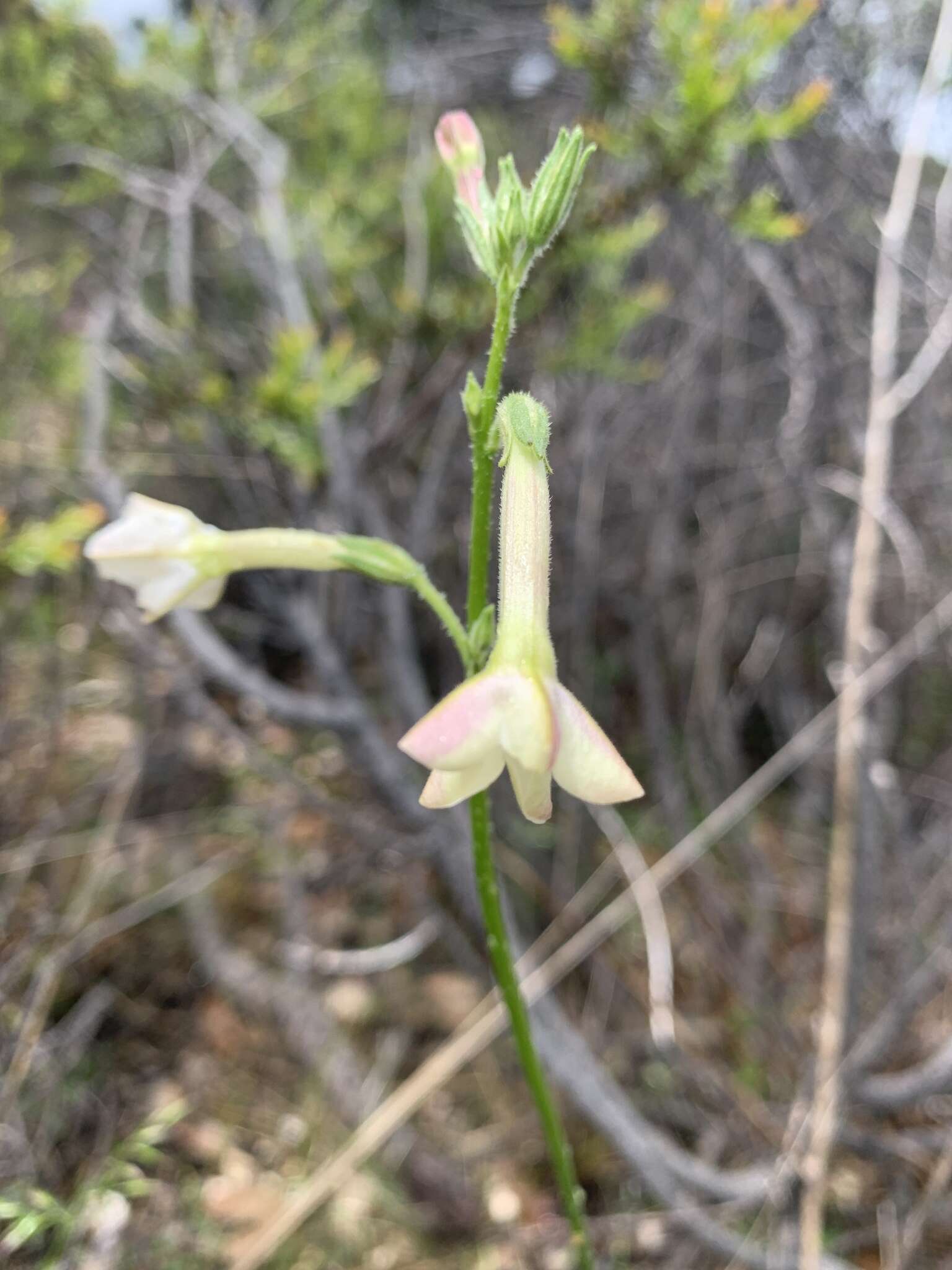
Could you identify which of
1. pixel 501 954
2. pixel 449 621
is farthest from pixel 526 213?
pixel 501 954

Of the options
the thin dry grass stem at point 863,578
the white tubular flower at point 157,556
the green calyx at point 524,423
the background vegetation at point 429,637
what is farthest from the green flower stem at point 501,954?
the thin dry grass stem at point 863,578

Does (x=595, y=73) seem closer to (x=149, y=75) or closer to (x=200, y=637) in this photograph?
(x=149, y=75)

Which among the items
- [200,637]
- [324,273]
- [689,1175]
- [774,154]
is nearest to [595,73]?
[774,154]

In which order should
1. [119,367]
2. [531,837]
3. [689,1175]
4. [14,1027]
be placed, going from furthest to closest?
[531,837] < [119,367] < [689,1175] < [14,1027]

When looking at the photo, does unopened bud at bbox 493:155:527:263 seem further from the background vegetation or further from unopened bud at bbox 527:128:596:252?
the background vegetation

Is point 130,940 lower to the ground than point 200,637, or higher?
lower

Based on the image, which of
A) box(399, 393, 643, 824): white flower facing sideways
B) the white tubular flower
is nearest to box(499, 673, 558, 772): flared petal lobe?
box(399, 393, 643, 824): white flower facing sideways

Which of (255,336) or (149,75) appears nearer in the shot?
(149,75)

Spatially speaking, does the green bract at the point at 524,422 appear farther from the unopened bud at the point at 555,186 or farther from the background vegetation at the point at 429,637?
the background vegetation at the point at 429,637
